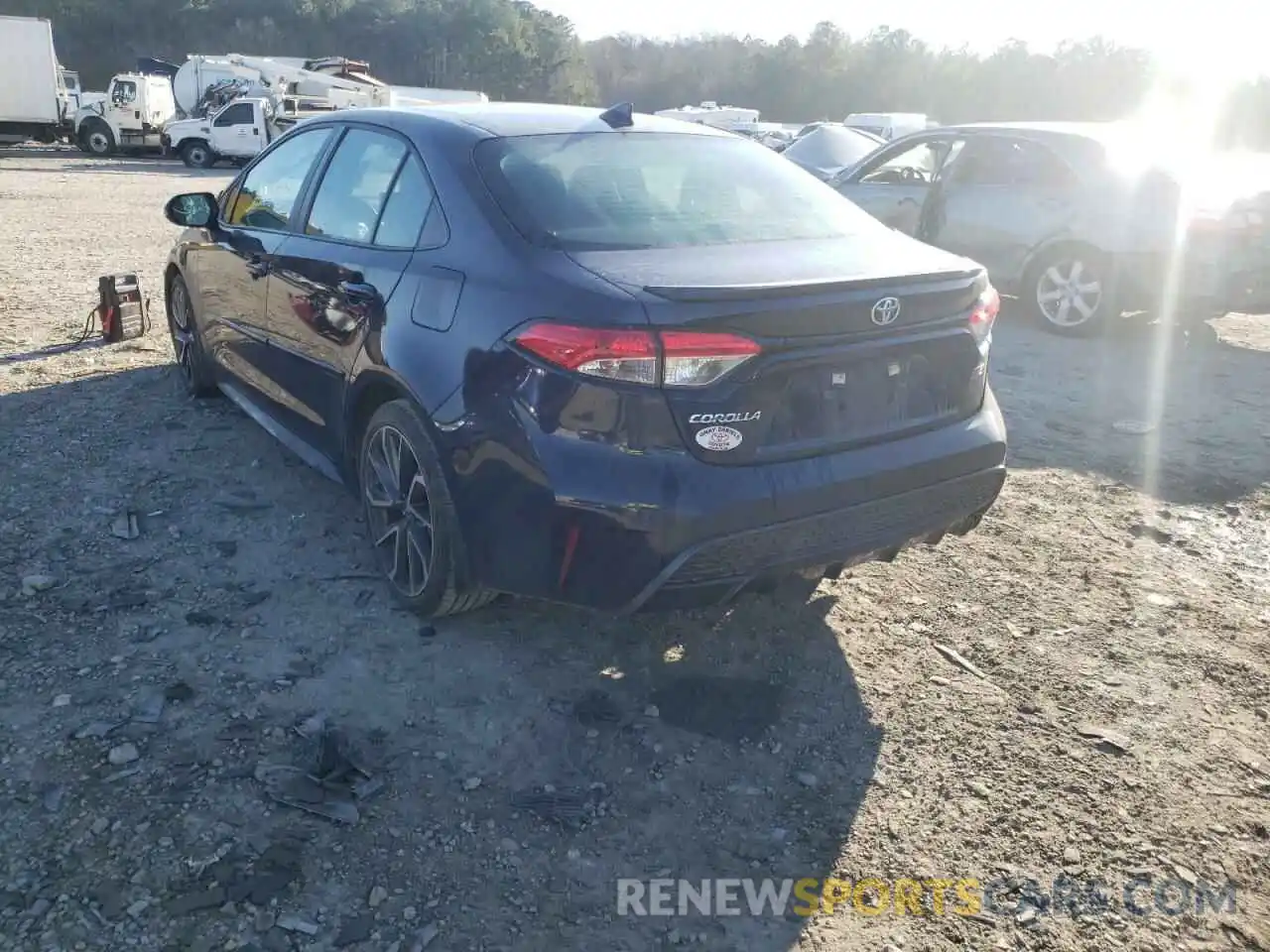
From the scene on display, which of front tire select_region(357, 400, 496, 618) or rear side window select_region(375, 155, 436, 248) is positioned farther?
rear side window select_region(375, 155, 436, 248)

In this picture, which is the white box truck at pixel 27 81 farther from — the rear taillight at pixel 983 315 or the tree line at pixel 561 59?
the tree line at pixel 561 59

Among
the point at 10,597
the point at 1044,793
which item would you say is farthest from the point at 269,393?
the point at 1044,793

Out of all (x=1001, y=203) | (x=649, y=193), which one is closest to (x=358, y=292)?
(x=649, y=193)

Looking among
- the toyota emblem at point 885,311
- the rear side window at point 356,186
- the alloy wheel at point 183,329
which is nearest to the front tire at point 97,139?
the alloy wheel at point 183,329

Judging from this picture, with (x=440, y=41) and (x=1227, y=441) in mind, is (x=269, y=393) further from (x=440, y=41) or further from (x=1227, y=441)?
(x=440, y=41)

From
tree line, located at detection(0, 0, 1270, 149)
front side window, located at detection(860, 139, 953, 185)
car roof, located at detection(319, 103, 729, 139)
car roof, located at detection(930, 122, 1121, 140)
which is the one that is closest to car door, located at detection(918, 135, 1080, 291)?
car roof, located at detection(930, 122, 1121, 140)

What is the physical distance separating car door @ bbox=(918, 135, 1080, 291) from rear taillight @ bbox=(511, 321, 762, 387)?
630cm

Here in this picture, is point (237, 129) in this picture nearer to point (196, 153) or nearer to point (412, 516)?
point (196, 153)

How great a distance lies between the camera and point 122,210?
15.9 m

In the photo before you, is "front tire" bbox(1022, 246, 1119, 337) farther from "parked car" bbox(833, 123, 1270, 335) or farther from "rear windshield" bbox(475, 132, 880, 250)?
"rear windshield" bbox(475, 132, 880, 250)

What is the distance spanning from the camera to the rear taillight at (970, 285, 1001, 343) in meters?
3.28

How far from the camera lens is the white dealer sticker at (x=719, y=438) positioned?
2.75m

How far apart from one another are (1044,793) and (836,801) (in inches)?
23.2

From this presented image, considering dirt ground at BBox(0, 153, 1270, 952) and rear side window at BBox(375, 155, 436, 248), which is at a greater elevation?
rear side window at BBox(375, 155, 436, 248)
